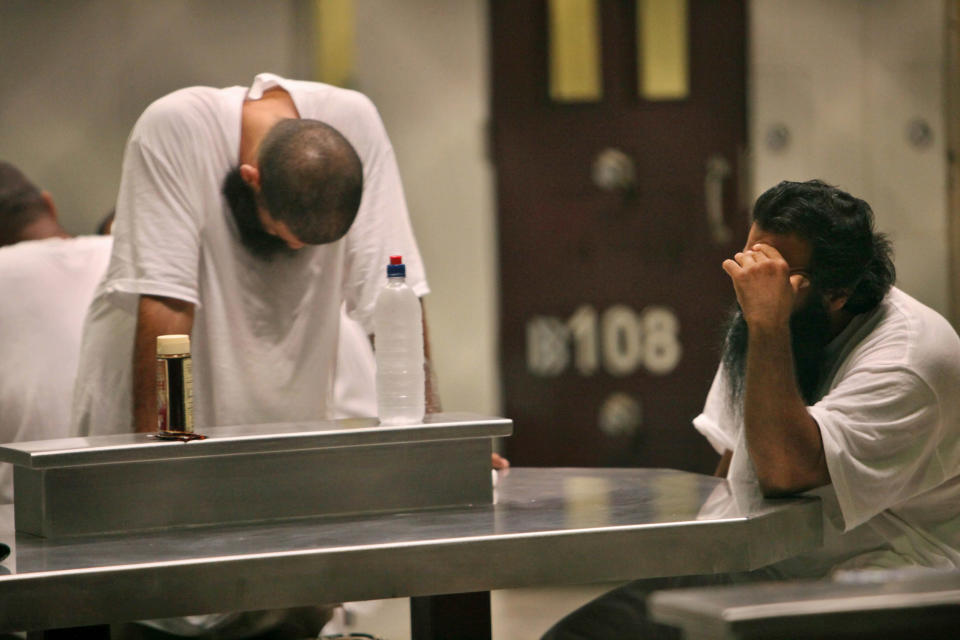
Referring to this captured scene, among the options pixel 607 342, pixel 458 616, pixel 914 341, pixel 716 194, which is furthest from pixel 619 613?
pixel 716 194

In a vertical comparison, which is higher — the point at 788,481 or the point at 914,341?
the point at 914,341

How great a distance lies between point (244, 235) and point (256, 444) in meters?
0.72

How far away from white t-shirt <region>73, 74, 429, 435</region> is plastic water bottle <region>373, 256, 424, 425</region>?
18.5 inches

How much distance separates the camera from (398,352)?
6.22 ft

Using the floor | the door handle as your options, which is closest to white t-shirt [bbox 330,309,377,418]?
the floor

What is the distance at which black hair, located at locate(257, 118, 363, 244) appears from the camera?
218 centimetres

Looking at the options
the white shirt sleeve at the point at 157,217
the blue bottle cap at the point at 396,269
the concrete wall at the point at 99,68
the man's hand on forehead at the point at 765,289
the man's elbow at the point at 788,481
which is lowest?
the man's elbow at the point at 788,481

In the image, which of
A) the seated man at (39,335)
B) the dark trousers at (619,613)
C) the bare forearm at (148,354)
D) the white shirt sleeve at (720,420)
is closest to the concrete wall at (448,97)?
the seated man at (39,335)

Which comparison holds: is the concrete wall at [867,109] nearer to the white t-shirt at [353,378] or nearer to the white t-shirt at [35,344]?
the white t-shirt at [353,378]

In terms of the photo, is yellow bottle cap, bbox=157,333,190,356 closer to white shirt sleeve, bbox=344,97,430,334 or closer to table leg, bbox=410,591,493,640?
table leg, bbox=410,591,493,640

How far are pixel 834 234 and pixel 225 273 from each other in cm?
110

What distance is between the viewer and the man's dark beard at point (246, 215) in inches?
90.2

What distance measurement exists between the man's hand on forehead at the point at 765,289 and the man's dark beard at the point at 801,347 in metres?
0.08

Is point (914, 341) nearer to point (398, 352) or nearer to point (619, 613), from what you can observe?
point (619, 613)
